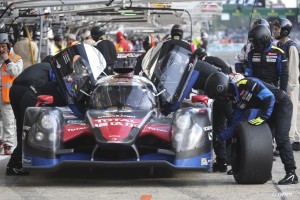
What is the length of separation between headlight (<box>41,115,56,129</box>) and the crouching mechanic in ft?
5.80

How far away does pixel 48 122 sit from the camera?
1100 cm

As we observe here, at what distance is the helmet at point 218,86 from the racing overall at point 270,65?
55.4 inches

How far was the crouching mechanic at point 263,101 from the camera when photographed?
10977 millimetres

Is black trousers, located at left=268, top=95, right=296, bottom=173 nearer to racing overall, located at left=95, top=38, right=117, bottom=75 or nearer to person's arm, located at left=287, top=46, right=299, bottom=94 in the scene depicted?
person's arm, located at left=287, top=46, right=299, bottom=94

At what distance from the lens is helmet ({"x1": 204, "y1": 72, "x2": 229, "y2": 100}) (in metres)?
11.1

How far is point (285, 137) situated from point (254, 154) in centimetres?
62

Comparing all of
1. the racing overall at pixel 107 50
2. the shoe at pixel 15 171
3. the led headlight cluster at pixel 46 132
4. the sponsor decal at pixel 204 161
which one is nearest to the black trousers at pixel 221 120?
the sponsor decal at pixel 204 161

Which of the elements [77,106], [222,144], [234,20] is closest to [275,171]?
[222,144]

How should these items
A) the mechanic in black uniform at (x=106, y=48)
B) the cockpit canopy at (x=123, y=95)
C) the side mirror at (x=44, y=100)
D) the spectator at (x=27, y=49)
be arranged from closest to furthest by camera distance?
the cockpit canopy at (x=123, y=95), the side mirror at (x=44, y=100), the mechanic in black uniform at (x=106, y=48), the spectator at (x=27, y=49)

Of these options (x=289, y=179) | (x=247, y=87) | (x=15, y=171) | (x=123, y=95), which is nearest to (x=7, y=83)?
(x=15, y=171)

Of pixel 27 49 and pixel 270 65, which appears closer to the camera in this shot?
pixel 270 65

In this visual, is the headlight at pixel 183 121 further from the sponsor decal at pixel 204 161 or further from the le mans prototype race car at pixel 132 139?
the sponsor decal at pixel 204 161

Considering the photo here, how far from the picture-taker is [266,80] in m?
12.7

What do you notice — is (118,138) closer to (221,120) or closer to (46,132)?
(46,132)
